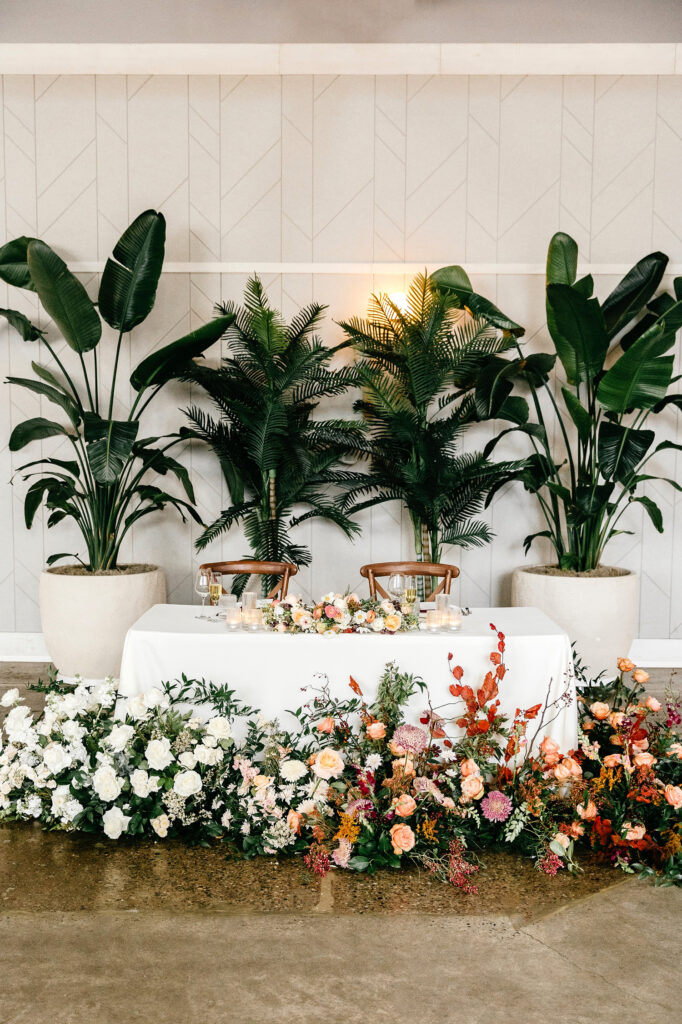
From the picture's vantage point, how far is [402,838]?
2.58m

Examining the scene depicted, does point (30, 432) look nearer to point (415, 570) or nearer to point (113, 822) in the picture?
point (415, 570)

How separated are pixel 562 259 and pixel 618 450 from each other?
1.14 meters

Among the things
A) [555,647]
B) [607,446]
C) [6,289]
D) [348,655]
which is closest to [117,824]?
[348,655]

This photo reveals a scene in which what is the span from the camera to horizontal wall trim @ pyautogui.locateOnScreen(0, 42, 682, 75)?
16.9 feet

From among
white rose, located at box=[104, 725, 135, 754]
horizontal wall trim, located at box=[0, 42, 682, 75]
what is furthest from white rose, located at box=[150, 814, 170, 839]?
horizontal wall trim, located at box=[0, 42, 682, 75]

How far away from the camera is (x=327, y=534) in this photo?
5441 mm

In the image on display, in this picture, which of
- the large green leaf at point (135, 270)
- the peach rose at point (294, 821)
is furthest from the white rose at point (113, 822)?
the large green leaf at point (135, 270)

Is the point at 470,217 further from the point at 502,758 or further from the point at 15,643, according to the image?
the point at 15,643

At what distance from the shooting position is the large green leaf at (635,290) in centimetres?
475

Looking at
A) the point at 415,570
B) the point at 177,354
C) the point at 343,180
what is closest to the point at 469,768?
the point at 415,570

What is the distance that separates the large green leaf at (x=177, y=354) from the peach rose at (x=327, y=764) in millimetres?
2592

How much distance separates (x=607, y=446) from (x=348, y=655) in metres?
2.40

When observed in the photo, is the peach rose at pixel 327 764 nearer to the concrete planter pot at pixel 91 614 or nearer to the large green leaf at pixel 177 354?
the concrete planter pot at pixel 91 614

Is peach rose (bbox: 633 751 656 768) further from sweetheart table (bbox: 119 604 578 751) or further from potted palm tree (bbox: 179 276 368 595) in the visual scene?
potted palm tree (bbox: 179 276 368 595)
